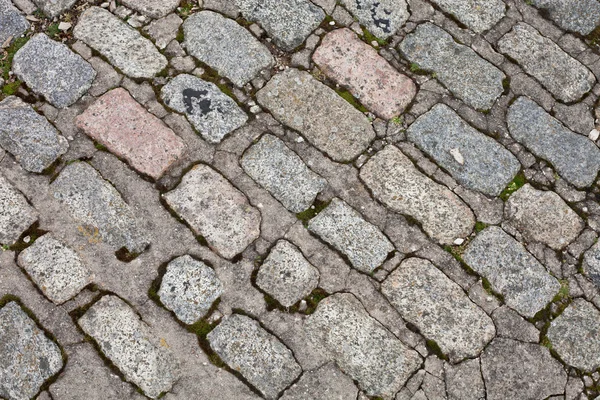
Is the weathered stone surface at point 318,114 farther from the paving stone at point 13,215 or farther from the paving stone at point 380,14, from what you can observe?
the paving stone at point 13,215

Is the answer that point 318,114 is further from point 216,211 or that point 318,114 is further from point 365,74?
point 216,211

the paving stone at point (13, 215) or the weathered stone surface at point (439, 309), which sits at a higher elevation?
the weathered stone surface at point (439, 309)

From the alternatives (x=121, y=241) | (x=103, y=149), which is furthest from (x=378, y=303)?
(x=103, y=149)

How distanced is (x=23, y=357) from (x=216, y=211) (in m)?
1.10

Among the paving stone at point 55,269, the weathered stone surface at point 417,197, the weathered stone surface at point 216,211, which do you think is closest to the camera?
the paving stone at point 55,269

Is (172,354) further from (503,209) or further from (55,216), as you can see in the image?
(503,209)

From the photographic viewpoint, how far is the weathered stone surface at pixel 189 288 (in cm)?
259

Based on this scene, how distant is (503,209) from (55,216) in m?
2.27

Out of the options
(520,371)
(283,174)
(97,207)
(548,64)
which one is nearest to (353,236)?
(283,174)

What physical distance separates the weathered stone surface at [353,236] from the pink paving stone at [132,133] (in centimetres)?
82

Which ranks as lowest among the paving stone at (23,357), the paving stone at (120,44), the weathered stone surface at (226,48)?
the paving stone at (23,357)

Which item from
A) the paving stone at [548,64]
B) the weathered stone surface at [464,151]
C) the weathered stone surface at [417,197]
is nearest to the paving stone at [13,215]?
the weathered stone surface at [417,197]

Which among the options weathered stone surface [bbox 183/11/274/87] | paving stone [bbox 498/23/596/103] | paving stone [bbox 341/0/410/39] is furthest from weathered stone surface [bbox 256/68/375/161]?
paving stone [bbox 498/23/596/103]

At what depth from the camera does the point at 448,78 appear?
3.06 meters
